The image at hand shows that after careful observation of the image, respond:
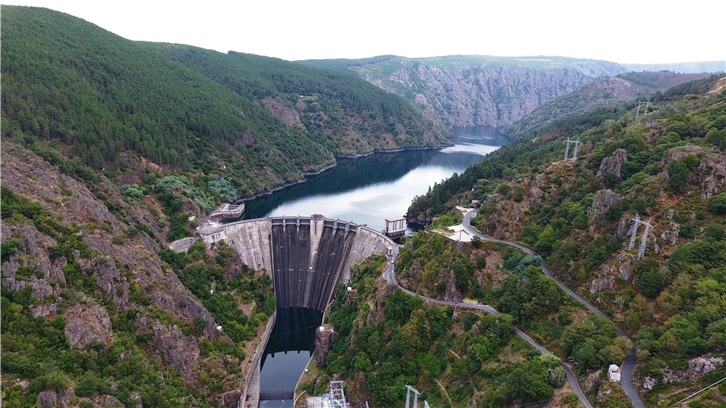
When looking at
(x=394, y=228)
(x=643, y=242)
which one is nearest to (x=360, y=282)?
(x=394, y=228)

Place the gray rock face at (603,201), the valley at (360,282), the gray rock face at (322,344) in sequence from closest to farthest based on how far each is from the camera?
the valley at (360,282), the gray rock face at (603,201), the gray rock face at (322,344)

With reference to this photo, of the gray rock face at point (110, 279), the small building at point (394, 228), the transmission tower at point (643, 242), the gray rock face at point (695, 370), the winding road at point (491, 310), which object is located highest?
the transmission tower at point (643, 242)

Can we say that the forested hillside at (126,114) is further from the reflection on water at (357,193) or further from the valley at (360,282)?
the reflection on water at (357,193)

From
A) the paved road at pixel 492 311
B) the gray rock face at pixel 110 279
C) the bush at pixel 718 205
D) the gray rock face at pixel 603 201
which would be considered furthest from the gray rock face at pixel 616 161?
the gray rock face at pixel 110 279

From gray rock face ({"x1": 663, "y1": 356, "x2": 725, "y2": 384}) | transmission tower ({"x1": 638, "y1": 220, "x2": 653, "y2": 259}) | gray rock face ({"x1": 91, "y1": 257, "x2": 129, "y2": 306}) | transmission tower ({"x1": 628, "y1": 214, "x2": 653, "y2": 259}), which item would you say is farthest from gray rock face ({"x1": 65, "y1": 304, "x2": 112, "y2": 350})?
transmission tower ({"x1": 628, "y1": 214, "x2": 653, "y2": 259})

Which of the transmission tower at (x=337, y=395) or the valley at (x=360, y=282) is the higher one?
the valley at (x=360, y=282)

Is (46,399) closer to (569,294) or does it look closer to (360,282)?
(360,282)
